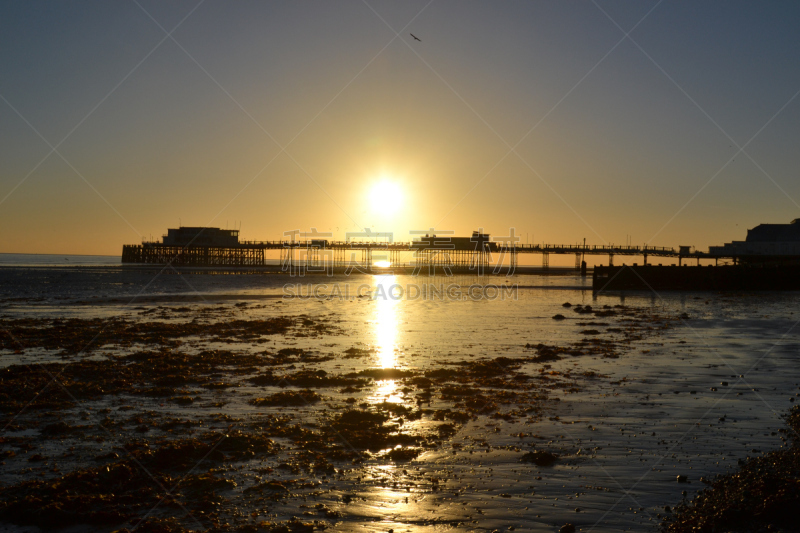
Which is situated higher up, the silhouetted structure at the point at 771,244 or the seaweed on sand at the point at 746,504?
the silhouetted structure at the point at 771,244

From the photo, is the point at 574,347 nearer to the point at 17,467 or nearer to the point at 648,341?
the point at 648,341

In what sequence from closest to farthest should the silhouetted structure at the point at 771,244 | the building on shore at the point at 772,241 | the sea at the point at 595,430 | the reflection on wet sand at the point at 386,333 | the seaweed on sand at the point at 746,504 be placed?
the seaweed on sand at the point at 746,504, the sea at the point at 595,430, the reflection on wet sand at the point at 386,333, the silhouetted structure at the point at 771,244, the building on shore at the point at 772,241

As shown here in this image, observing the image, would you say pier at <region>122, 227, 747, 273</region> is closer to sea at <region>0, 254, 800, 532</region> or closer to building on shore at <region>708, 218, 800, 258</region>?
building on shore at <region>708, 218, 800, 258</region>

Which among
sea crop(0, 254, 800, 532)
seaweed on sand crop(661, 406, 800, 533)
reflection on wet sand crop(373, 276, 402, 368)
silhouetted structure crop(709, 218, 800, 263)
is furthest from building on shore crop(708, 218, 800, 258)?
seaweed on sand crop(661, 406, 800, 533)

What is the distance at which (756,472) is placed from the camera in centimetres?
834

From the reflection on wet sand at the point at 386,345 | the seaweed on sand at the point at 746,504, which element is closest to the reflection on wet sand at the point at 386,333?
the reflection on wet sand at the point at 386,345

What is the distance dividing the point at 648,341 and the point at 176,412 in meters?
19.9

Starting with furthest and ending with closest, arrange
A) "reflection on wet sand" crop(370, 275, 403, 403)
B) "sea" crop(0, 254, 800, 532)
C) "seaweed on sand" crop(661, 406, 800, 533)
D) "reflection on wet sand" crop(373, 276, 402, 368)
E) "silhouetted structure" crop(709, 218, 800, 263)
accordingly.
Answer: "silhouetted structure" crop(709, 218, 800, 263), "reflection on wet sand" crop(373, 276, 402, 368), "reflection on wet sand" crop(370, 275, 403, 403), "sea" crop(0, 254, 800, 532), "seaweed on sand" crop(661, 406, 800, 533)

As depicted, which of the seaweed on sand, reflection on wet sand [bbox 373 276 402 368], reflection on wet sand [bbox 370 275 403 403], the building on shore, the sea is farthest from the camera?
the building on shore

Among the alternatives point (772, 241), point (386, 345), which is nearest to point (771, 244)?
point (772, 241)

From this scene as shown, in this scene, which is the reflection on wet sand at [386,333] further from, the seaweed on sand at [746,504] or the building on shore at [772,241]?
the building on shore at [772,241]

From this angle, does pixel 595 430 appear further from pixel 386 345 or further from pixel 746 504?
pixel 386 345

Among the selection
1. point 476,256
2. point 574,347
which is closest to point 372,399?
point 574,347

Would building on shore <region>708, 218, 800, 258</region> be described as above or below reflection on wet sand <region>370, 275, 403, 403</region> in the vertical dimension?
above
